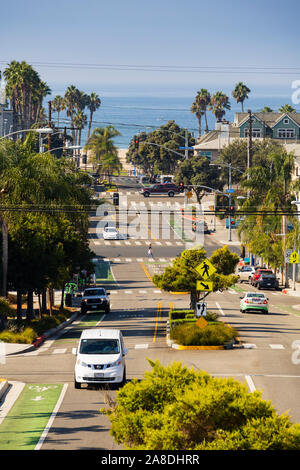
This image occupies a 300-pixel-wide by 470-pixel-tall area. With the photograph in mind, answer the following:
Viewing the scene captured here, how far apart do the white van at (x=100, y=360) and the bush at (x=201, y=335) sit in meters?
9.17

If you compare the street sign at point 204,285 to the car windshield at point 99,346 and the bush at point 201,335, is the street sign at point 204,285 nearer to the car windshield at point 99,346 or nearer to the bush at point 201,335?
the bush at point 201,335

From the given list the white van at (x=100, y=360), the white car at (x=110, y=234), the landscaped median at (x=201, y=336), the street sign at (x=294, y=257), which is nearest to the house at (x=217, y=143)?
the white car at (x=110, y=234)

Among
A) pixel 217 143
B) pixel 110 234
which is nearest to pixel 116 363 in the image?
pixel 110 234

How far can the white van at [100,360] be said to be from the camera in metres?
24.0

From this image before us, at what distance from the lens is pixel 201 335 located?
3438cm

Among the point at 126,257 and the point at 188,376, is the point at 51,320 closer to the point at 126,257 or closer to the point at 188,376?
the point at 188,376

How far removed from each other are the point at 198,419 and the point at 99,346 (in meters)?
13.1

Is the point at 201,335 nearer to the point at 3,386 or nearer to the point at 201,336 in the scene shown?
the point at 201,336

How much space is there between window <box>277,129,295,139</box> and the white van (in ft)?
399

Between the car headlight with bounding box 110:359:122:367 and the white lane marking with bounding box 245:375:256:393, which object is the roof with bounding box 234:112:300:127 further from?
the car headlight with bounding box 110:359:122:367

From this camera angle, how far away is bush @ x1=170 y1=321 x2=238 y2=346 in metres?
34.1

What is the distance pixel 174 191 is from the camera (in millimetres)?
132000
